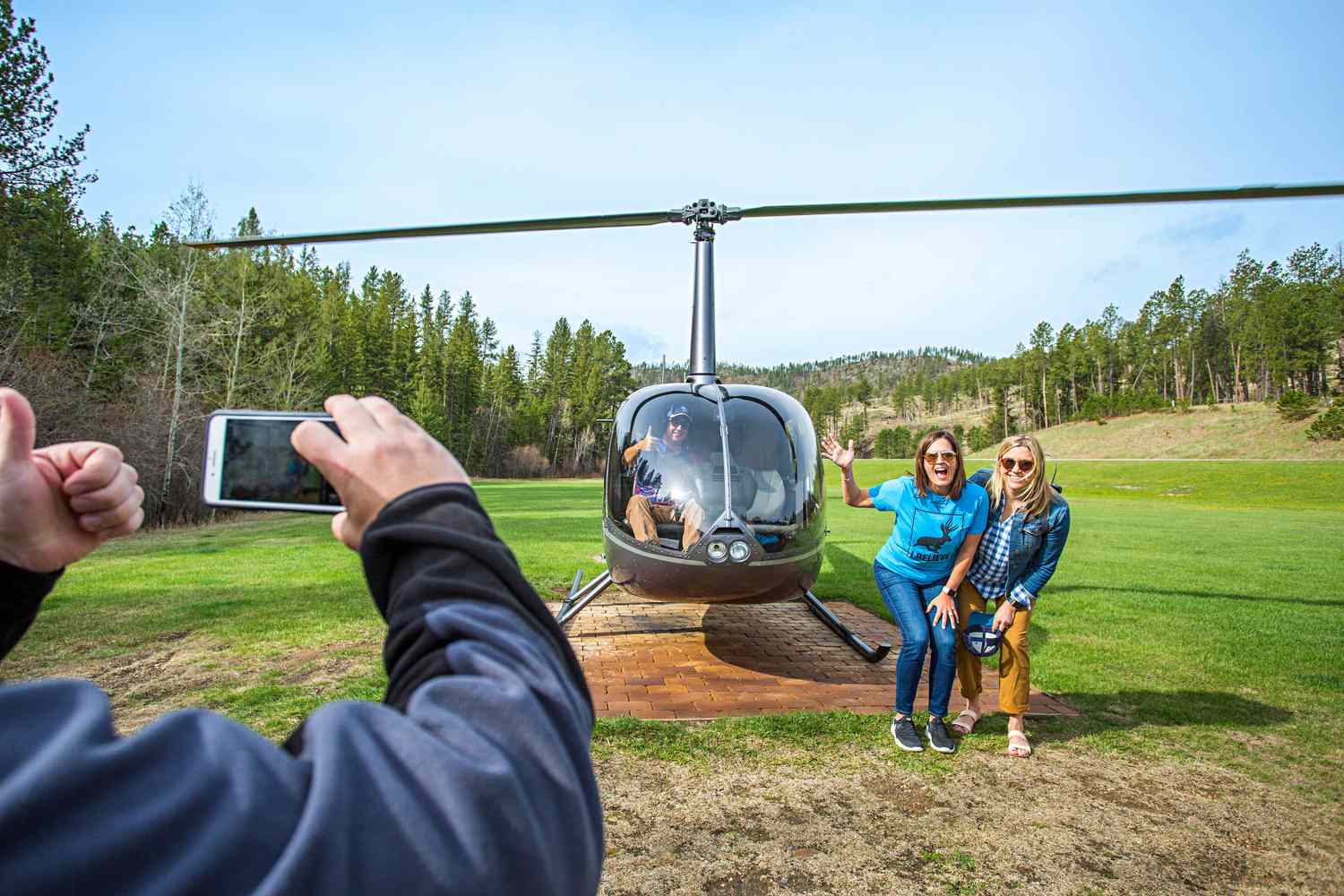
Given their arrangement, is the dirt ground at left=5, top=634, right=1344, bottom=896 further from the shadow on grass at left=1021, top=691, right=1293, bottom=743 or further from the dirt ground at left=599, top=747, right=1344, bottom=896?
the shadow on grass at left=1021, top=691, right=1293, bottom=743

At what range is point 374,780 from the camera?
0.64 m

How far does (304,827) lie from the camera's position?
1.90 feet

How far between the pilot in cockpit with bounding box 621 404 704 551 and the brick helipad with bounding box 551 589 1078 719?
1.26 metres

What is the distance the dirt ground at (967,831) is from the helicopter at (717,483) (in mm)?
1301

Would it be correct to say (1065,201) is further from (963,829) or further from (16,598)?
(16,598)

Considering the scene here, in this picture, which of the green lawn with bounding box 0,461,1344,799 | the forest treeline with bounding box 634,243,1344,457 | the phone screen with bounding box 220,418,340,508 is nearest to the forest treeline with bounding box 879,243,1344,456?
the forest treeline with bounding box 634,243,1344,457

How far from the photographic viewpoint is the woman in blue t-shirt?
4.55 m

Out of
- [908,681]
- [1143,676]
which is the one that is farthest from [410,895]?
[1143,676]

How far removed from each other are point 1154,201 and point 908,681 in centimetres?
353

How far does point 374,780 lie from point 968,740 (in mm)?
4818

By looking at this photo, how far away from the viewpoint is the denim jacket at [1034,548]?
456cm

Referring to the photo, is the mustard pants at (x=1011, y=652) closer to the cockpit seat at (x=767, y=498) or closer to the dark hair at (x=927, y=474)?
the dark hair at (x=927, y=474)

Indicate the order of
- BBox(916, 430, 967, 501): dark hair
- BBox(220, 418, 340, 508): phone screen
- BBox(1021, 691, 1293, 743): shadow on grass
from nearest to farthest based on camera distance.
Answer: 1. BBox(220, 418, 340, 508): phone screen
2. BBox(916, 430, 967, 501): dark hair
3. BBox(1021, 691, 1293, 743): shadow on grass

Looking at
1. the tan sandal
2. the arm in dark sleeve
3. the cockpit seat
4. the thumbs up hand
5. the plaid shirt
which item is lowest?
the tan sandal
